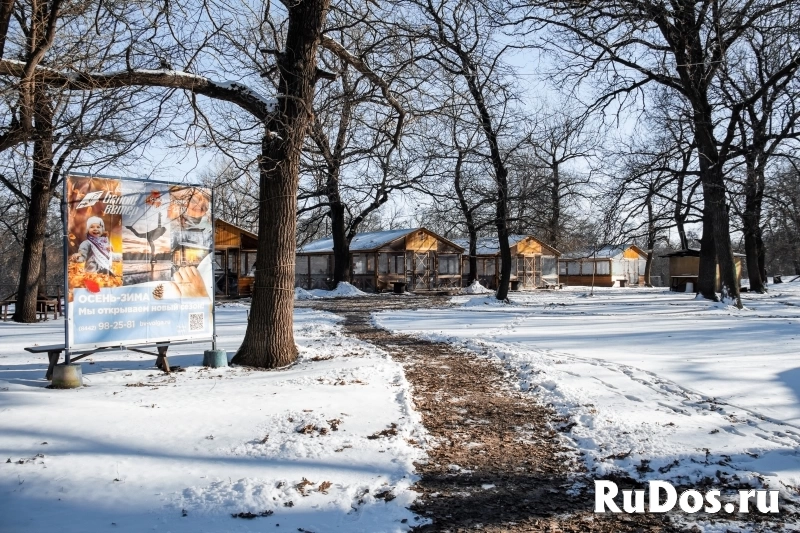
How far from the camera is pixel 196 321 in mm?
9344

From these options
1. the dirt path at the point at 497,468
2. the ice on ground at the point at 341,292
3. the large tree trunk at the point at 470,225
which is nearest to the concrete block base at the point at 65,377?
the dirt path at the point at 497,468

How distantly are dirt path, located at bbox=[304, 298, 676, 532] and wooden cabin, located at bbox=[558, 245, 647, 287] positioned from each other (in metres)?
46.8

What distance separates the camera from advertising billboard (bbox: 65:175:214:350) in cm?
802

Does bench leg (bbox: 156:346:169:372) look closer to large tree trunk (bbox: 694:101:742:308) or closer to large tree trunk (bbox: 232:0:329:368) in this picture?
large tree trunk (bbox: 232:0:329:368)

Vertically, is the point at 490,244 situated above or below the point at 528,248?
above

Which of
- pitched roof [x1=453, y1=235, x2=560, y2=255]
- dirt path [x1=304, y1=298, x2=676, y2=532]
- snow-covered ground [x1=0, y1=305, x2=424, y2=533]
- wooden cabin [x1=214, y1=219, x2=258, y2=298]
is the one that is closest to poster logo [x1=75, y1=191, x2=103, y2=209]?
snow-covered ground [x1=0, y1=305, x2=424, y2=533]

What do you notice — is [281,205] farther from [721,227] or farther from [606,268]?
[606,268]

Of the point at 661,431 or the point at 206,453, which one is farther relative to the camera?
the point at 661,431

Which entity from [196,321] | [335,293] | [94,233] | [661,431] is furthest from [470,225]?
[661,431]

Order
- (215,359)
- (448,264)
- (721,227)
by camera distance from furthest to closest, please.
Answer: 1. (448,264)
2. (721,227)
3. (215,359)

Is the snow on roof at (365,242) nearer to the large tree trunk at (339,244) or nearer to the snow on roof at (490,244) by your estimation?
the large tree trunk at (339,244)

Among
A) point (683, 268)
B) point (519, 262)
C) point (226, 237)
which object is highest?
point (226, 237)

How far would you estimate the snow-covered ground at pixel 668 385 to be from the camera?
200 inches

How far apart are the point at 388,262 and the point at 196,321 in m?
30.4
